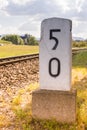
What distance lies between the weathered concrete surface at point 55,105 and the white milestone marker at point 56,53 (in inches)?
7.7

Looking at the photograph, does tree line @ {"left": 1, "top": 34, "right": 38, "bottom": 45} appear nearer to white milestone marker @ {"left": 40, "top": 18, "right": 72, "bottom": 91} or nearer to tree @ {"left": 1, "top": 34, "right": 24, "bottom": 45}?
tree @ {"left": 1, "top": 34, "right": 24, "bottom": 45}

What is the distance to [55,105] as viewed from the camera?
A: 576 cm

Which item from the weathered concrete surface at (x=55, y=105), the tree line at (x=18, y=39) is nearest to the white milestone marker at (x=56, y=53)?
the weathered concrete surface at (x=55, y=105)

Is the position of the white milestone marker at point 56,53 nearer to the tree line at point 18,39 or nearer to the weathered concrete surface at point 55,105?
the weathered concrete surface at point 55,105

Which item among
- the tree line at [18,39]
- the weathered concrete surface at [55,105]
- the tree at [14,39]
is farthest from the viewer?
the tree at [14,39]

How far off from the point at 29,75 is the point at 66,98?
27.6 ft

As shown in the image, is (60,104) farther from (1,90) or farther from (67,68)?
(1,90)

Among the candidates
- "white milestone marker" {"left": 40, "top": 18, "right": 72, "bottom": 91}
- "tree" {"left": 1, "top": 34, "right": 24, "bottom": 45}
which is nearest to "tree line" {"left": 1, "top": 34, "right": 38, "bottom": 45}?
"tree" {"left": 1, "top": 34, "right": 24, "bottom": 45}

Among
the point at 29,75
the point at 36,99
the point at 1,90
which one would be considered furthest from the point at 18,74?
the point at 36,99

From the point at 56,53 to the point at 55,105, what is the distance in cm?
92

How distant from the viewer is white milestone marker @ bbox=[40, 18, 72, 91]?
5777 millimetres

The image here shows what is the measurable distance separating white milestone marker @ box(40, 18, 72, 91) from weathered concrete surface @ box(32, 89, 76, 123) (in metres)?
0.20

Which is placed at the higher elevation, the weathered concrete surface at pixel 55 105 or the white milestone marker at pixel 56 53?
the white milestone marker at pixel 56 53

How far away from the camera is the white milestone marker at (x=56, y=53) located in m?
5.78
